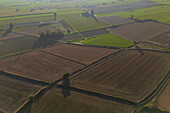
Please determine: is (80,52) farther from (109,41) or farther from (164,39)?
(164,39)

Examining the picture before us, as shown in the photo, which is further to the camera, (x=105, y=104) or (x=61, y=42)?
(x=61, y=42)

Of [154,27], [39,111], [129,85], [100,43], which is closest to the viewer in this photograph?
[39,111]

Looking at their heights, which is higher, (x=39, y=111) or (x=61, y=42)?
(x=61, y=42)

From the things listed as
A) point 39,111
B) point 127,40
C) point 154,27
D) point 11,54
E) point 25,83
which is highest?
point 154,27

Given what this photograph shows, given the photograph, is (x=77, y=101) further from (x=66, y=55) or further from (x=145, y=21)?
(x=145, y=21)

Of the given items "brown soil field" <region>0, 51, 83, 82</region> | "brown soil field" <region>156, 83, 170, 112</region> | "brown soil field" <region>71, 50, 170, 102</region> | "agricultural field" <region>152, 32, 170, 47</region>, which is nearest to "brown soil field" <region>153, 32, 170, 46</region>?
"agricultural field" <region>152, 32, 170, 47</region>

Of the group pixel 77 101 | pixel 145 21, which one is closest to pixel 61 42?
pixel 77 101

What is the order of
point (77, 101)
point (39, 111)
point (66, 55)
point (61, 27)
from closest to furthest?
point (39, 111)
point (77, 101)
point (66, 55)
point (61, 27)
